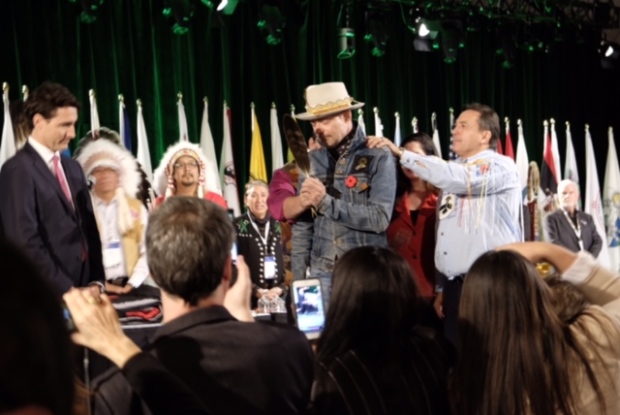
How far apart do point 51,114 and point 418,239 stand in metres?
1.76

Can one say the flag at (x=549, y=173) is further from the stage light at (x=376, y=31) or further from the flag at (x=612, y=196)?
the stage light at (x=376, y=31)

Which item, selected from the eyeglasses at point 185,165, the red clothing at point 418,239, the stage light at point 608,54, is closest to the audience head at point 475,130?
the red clothing at point 418,239

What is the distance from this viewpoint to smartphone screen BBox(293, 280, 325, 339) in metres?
3.11

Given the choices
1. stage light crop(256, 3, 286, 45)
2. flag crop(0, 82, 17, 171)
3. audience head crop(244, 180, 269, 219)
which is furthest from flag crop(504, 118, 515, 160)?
flag crop(0, 82, 17, 171)

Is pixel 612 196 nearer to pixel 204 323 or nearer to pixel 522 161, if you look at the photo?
pixel 522 161

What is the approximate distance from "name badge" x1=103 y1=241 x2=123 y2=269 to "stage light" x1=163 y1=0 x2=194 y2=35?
1.74m

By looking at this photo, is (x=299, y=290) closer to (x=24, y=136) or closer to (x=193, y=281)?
(x=193, y=281)

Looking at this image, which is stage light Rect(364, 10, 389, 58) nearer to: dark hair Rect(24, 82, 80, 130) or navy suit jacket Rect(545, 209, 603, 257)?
navy suit jacket Rect(545, 209, 603, 257)

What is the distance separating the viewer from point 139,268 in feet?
19.0

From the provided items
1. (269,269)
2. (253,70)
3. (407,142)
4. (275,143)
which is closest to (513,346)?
(407,142)

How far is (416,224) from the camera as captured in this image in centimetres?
455

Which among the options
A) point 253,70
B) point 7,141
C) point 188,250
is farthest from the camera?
point 253,70

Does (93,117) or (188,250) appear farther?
(93,117)

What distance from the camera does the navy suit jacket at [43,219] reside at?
12.3 ft
